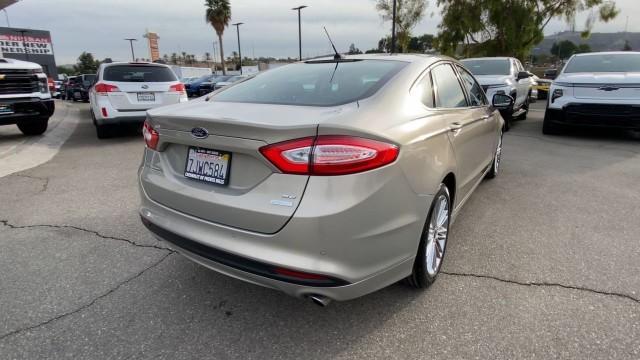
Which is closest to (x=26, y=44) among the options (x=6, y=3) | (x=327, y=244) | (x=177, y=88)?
(x=6, y=3)

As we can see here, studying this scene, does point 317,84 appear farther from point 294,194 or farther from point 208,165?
point 294,194

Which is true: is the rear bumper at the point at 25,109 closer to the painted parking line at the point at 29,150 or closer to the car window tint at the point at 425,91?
the painted parking line at the point at 29,150

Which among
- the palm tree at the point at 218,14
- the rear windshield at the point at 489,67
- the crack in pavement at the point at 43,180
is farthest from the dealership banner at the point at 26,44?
the rear windshield at the point at 489,67

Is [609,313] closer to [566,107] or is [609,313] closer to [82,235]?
[82,235]

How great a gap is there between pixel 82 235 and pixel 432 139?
10.4 feet

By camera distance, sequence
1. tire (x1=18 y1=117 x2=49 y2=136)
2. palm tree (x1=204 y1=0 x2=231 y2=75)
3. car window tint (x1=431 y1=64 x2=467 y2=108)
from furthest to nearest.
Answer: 1. palm tree (x1=204 y1=0 x2=231 y2=75)
2. tire (x1=18 y1=117 x2=49 y2=136)
3. car window tint (x1=431 y1=64 x2=467 y2=108)

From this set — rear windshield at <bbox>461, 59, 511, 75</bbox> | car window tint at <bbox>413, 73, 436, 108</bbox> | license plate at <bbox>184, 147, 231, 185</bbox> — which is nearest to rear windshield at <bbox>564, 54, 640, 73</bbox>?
Answer: rear windshield at <bbox>461, 59, 511, 75</bbox>

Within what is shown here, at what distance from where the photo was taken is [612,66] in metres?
8.41

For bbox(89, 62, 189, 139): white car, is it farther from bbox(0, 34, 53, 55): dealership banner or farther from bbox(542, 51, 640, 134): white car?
bbox(0, 34, 53, 55): dealership banner

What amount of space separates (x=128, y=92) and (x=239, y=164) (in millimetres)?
7227

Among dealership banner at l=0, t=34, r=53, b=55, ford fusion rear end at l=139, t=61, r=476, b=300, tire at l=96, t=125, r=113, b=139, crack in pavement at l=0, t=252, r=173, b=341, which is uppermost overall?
dealership banner at l=0, t=34, r=53, b=55

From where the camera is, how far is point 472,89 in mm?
4016

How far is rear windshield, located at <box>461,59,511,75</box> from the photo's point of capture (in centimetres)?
999

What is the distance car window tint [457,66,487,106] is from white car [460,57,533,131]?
16.1 feet
